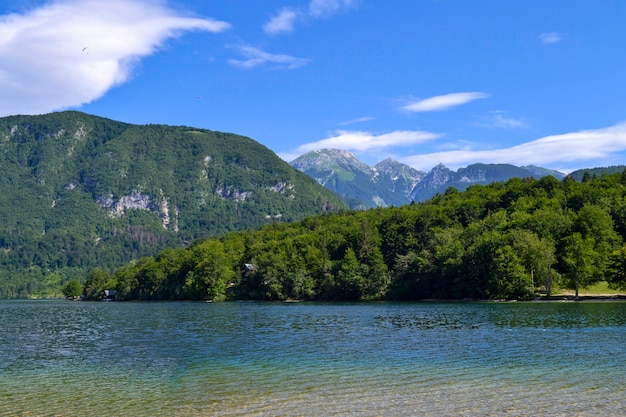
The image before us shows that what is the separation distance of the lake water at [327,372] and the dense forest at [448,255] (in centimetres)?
5551

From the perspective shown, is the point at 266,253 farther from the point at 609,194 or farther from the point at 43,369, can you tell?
the point at 43,369

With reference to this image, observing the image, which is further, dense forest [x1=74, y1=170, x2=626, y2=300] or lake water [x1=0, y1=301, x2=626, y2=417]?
dense forest [x1=74, y1=170, x2=626, y2=300]

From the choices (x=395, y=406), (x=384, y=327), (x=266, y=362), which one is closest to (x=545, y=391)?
(x=395, y=406)

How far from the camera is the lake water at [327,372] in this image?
87.1ft

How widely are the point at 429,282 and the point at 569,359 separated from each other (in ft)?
343

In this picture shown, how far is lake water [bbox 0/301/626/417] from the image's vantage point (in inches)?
1046

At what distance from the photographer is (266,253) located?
180 m

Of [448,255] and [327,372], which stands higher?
[448,255]

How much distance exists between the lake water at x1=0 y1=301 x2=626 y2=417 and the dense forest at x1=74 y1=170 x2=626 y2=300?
5551 centimetres

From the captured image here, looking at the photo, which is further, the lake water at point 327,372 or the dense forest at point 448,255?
the dense forest at point 448,255

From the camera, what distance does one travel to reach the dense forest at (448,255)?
11844cm

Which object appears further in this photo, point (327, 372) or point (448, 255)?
point (448, 255)

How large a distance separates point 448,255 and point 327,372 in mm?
108282

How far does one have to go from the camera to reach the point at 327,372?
35.7 m
